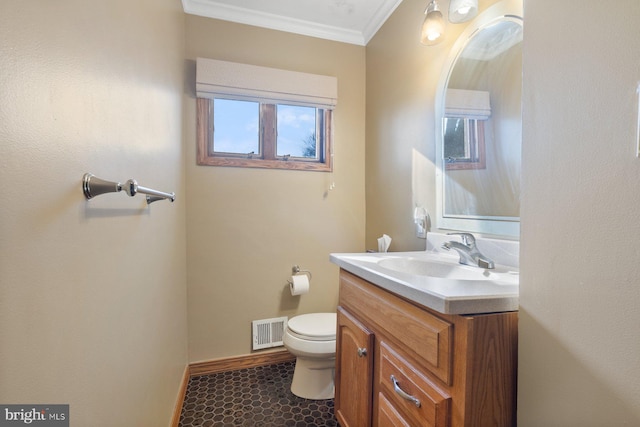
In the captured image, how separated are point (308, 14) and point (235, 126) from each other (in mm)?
921

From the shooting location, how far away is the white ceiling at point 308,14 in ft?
6.19

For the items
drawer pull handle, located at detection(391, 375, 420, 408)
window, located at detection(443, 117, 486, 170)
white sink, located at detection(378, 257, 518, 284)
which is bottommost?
drawer pull handle, located at detection(391, 375, 420, 408)

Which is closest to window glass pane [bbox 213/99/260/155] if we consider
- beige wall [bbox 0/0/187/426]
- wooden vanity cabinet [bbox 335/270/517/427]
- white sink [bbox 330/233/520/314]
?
beige wall [bbox 0/0/187/426]

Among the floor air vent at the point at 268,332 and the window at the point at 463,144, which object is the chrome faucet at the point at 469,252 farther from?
the floor air vent at the point at 268,332

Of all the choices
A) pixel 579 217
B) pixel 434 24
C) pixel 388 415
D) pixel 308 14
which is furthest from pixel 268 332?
pixel 308 14

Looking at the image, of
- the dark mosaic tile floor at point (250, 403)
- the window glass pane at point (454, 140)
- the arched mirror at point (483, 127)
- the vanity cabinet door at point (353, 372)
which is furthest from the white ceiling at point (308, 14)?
the dark mosaic tile floor at point (250, 403)

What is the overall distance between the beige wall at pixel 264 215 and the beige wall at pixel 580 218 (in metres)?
1.57

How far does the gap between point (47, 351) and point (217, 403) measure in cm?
147

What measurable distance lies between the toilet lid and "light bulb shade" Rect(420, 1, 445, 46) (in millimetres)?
1577

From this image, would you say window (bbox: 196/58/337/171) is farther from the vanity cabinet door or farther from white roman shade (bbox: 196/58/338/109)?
the vanity cabinet door

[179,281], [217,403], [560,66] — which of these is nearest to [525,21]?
[560,66]

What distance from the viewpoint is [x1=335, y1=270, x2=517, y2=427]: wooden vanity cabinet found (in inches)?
26.6

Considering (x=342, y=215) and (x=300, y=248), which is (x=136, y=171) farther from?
(x=342, y=215)

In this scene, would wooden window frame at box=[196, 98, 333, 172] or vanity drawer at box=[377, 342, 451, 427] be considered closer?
vanity drawer at box=[377, 342, 451, 427]
